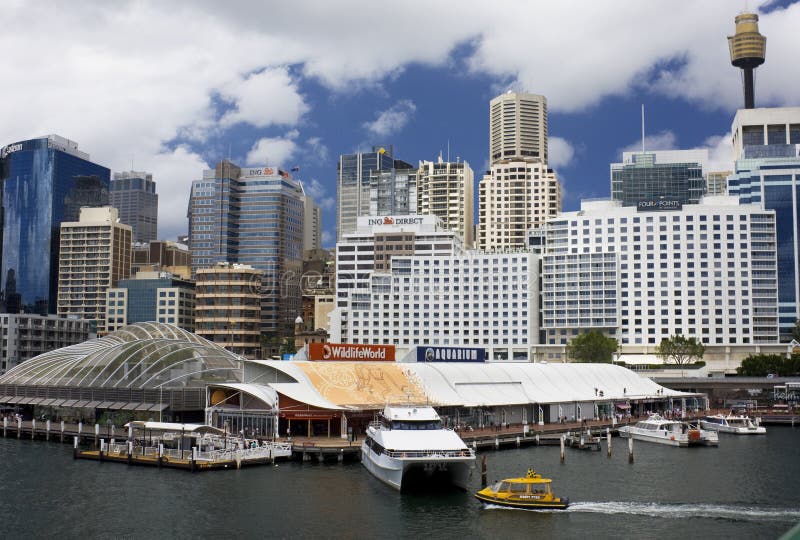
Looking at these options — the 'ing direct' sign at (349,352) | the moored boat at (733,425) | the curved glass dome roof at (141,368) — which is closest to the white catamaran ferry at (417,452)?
the 'ing direct' sign at (349,352)

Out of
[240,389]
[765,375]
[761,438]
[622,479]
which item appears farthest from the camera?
[765,375]

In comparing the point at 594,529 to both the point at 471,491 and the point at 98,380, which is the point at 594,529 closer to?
the point at 471,491

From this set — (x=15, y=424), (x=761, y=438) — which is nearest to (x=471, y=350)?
(x=761, y=438)

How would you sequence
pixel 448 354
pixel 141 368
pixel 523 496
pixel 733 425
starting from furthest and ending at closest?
pixel 448 354 < pixel 733 425 < pixel 141 368 < pixel 523 496

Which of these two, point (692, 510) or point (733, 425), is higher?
point (733, 425)

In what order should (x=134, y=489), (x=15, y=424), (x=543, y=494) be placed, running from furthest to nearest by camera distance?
1. (x=15, y=424)
2. (x=134, y=489)
3. (x=543, y=494)

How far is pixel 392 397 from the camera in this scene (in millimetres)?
109250

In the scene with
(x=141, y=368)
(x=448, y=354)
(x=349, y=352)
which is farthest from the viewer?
(x=448, y=354)

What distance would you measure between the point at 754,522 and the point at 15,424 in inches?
3651

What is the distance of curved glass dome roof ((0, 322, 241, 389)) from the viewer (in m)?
116

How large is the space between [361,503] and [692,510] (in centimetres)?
2571

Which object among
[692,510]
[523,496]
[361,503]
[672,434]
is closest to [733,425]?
[672,434]

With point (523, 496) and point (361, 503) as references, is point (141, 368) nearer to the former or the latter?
point (361, 503)

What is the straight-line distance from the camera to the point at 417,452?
73.6 meters
